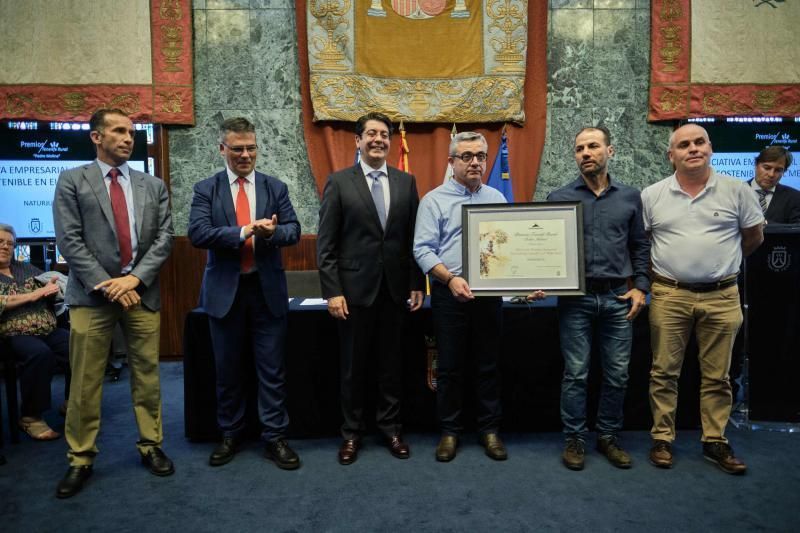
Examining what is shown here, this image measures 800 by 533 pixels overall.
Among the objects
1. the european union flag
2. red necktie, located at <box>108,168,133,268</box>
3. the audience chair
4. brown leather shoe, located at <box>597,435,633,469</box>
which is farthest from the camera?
the european union flag

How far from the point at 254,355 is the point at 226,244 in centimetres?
56

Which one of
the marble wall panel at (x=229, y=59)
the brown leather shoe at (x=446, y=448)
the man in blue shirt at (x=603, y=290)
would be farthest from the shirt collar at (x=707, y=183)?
the marble wall panel at (x=229, y=59)

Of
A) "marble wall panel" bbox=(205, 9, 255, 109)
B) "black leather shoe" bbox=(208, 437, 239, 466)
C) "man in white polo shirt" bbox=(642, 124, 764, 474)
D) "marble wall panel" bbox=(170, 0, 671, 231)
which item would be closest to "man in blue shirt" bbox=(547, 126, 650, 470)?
"man in white polo shirt" bbox=(642, 124, 764, 474)

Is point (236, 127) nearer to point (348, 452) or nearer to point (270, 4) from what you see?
point (348, 452)

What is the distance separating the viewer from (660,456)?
2428 mm

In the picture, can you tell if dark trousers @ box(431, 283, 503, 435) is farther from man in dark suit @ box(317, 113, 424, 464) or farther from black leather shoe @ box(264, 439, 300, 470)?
black leather shoe @ box(264, 439, 300, 470)

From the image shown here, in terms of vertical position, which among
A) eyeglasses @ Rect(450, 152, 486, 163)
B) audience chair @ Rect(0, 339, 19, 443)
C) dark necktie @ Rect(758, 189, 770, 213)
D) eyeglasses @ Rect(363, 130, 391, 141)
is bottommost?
audience chair @ Rect(0, 339, 19, 443)

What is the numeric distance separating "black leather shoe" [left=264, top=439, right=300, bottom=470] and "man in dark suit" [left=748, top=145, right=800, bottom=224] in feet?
11.5

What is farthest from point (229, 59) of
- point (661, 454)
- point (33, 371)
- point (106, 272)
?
point (661, 454)

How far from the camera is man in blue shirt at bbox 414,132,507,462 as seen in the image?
2439mm

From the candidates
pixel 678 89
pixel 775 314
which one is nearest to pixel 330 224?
pixel 775 314

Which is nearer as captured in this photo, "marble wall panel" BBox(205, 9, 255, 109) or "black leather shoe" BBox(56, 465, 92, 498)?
"black leather shoe" BBox(56, 465, 92, 498)

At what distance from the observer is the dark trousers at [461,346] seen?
2.49 m

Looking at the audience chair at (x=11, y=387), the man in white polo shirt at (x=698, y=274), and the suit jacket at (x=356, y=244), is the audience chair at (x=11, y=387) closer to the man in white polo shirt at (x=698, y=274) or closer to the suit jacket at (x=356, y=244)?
the suit jacket at (x=356, y=244)
